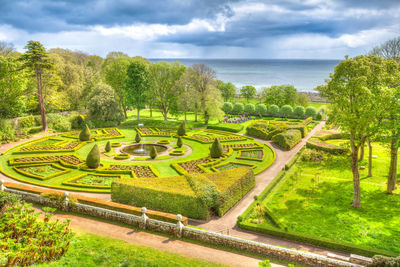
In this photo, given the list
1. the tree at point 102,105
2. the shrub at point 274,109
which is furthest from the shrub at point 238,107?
the tree at point 102,105

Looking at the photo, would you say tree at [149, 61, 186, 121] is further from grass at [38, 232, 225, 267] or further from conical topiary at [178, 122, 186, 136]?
grass at [38, 232, 225, 267]

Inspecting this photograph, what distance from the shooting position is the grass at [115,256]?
1373cm

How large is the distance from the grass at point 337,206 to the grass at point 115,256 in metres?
7.35

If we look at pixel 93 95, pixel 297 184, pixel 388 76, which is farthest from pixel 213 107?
pixel 388 76

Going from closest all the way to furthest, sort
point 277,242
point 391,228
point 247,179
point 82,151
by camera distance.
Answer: point 277,242
point 391,228
point 247,179
point 82,151

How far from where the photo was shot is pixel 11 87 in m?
44.1

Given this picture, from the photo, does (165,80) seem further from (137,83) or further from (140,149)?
(140,149)

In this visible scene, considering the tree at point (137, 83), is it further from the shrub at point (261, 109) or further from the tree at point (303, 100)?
the tree at point (303, 100)

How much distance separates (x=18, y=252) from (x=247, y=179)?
57.9 feet

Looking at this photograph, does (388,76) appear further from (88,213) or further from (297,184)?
(88,213)

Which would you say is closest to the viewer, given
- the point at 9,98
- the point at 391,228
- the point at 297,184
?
the point at 391,228

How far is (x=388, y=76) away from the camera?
23.0 metres

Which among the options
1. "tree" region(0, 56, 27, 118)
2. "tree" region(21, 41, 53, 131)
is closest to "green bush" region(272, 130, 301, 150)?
"tree" region(21, 41, 53, 131)

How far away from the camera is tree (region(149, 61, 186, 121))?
5719 centimetres
